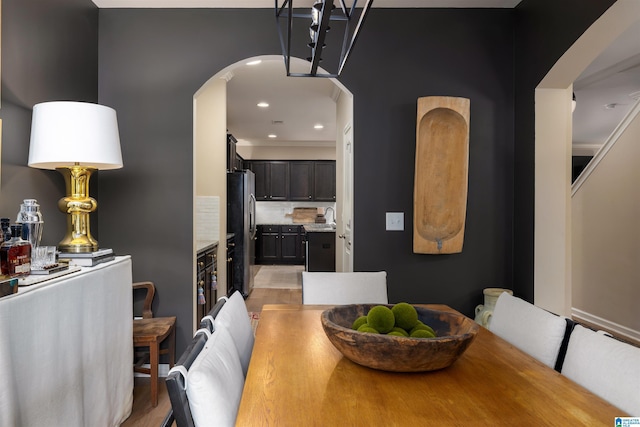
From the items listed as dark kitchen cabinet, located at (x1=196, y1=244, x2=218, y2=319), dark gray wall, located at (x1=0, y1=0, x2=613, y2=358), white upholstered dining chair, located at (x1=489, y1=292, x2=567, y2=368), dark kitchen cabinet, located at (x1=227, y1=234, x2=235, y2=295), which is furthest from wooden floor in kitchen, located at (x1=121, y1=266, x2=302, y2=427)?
dark kitchen cabinet, located at (x1=227, y1=234, x2=235, y2=295)

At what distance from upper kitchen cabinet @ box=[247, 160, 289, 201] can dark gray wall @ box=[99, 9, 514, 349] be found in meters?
6.17

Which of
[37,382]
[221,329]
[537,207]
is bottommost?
[37,382]

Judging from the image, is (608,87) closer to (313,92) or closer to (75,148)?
(313,92)

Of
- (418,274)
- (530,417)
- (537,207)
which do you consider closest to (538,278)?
(537,207)

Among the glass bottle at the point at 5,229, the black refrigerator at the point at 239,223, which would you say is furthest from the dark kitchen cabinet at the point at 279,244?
the glass bottle at the point at 5,229

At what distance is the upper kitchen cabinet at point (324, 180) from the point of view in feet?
29.7

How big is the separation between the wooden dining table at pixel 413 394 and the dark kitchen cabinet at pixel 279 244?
7609 millimetres

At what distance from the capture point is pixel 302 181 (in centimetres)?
906

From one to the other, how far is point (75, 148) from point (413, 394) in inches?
70.5

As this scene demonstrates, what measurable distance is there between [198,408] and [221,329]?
1.22 ft

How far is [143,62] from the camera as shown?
279 centimetres

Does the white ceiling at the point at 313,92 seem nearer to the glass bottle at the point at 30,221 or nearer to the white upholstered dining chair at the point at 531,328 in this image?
the glass bottle at the point at 30,221

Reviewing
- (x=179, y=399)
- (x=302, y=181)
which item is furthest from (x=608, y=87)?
(x=302, y=181)

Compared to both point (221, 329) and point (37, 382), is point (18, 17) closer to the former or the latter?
point (37, 382)
